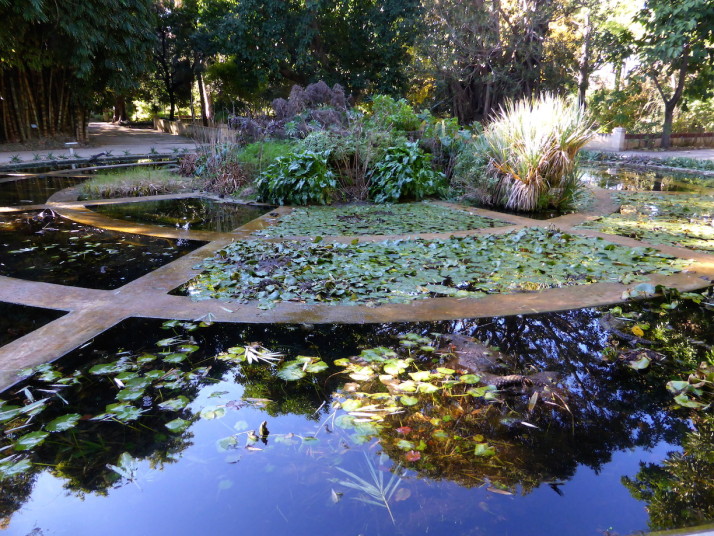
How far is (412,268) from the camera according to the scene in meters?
3.51

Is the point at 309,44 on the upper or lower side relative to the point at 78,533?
upper

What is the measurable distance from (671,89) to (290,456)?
21883 millimetres

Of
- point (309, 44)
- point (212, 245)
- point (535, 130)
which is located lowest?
point (212, 245)

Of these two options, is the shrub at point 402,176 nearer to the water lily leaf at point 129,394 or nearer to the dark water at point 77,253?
the dark water at point 77,253

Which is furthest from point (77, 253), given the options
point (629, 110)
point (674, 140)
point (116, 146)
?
point (629, 110)

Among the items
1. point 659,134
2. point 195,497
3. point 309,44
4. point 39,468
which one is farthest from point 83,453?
→ point 659,134

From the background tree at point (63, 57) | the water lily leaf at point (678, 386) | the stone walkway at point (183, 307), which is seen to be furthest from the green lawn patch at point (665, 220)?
the background tree at point (63, 57)

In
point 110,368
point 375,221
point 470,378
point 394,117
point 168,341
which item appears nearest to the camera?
point 470,378

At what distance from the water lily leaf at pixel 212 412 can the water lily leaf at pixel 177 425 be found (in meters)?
0.07

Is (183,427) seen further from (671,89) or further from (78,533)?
(671,89)

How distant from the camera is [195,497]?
1474mm

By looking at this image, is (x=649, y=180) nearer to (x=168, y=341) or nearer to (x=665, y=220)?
(x=665, y=220)

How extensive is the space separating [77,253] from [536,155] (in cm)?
470

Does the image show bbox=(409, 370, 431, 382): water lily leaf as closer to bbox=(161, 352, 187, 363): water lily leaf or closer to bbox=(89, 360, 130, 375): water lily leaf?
bbox=(161, 352, 187, 363): water lily leaf
